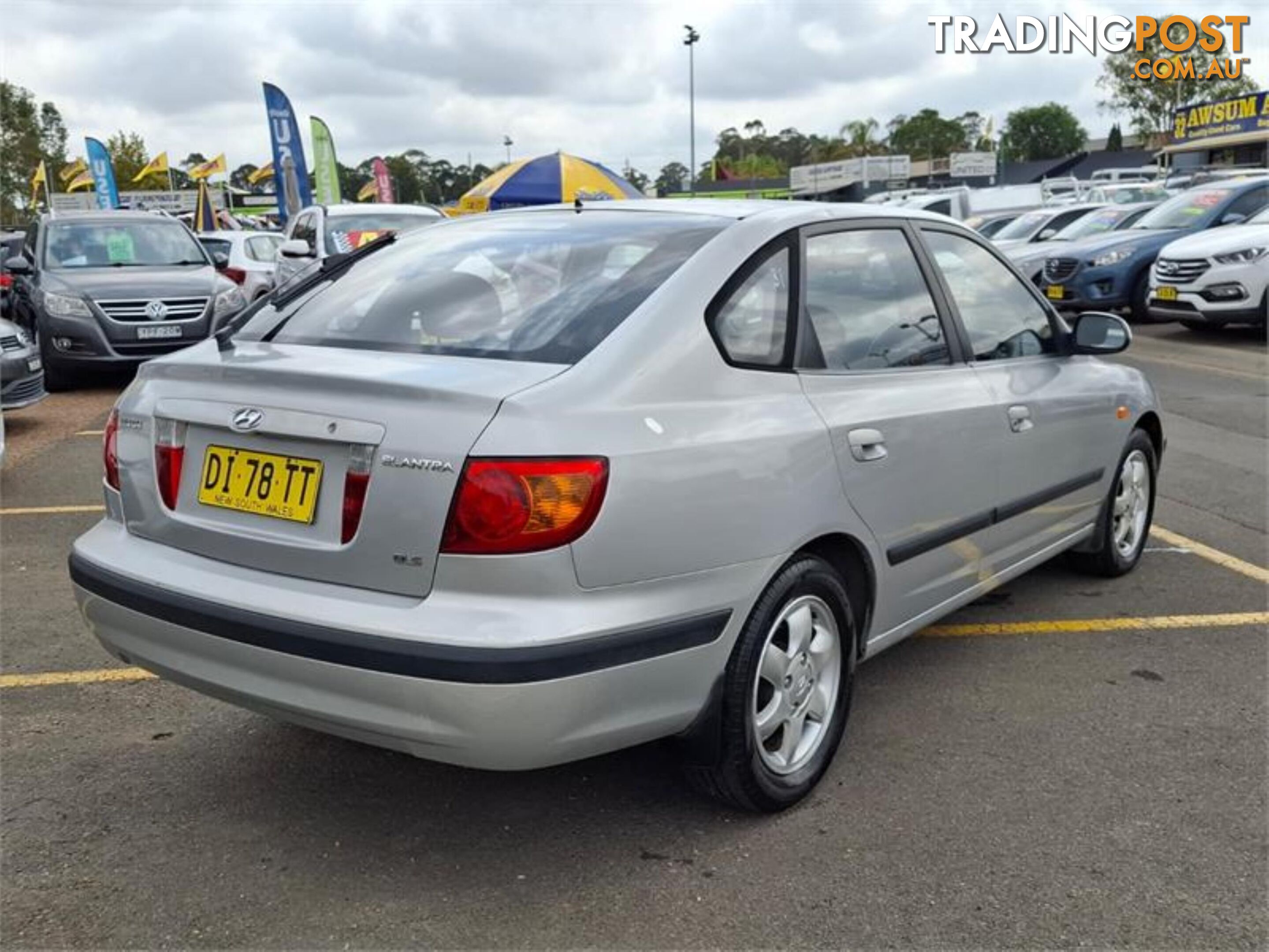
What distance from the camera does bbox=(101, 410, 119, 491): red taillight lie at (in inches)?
Answer: 125

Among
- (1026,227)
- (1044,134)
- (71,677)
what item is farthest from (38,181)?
(1044,134)

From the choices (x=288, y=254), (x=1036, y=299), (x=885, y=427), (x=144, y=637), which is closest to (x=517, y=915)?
(x=144, y=637)

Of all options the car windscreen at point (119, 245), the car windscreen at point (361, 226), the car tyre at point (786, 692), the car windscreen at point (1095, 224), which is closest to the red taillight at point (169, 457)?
the car tyre at point (786, 692)

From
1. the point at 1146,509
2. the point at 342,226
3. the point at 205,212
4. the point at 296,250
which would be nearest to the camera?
the point at 1146,509

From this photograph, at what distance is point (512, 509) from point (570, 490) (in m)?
0.13

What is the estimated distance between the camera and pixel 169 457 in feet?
9.84

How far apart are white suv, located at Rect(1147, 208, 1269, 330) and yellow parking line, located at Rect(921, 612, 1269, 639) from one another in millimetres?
9321

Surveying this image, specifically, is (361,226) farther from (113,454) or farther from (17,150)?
(17,150)

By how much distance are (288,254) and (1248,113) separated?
55.6 metres

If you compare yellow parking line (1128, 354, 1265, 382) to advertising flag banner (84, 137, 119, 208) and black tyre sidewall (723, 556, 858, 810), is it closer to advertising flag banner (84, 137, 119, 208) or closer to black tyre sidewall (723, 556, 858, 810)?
black tyre sidewall (723, 556, 858, 810)

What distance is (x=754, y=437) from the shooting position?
115 inches

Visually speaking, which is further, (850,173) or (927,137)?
(927,137)

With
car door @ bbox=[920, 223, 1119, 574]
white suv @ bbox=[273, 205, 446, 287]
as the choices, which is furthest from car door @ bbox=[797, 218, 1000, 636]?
white suv @ bbox=[273, 205, 446, 287]

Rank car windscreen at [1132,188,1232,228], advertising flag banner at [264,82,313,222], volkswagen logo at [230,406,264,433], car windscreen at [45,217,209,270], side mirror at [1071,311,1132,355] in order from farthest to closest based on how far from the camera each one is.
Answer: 1. advertising flag banner at [264,82,313,222]
2. car windscreen at [1132,188,1232,228]
3. car windscreen at [45,217,209,270]
4. side mirror at [1071,311,1132,355]
5. volkswagen logo at [230,406,264,433]
